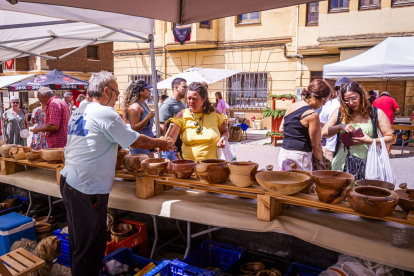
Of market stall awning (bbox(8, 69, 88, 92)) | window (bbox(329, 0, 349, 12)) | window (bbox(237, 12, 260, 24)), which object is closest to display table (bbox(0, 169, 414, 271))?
market stall awning (bbox(8, 69, 88, 92))

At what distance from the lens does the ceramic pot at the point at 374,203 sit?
Result: 1.62 meters

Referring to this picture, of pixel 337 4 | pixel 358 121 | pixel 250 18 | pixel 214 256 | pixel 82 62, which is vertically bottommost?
pixel 214 256

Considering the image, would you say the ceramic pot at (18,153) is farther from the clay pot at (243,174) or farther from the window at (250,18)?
the window at (250,18)

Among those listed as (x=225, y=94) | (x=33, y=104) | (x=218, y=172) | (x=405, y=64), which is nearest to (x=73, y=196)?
(x=218, y=172)

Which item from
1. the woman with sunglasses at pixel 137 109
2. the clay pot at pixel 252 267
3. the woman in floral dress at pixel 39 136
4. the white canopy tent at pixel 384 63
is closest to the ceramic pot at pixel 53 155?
the woman with sunglasses at pixel 137 109

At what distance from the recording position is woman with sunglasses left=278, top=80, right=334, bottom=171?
9.28ft

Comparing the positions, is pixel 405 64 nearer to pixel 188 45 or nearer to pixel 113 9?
pixel 113 9

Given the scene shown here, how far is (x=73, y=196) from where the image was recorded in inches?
88.0

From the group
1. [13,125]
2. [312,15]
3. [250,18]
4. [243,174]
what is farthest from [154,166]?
[250,18]

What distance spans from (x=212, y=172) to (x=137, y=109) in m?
1.66

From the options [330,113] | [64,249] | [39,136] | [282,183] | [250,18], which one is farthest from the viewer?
[250,18]

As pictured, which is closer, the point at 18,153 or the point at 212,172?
the point at 212,172

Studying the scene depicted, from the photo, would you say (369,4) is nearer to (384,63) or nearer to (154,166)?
(384,63)

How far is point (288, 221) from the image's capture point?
2.03 metres
